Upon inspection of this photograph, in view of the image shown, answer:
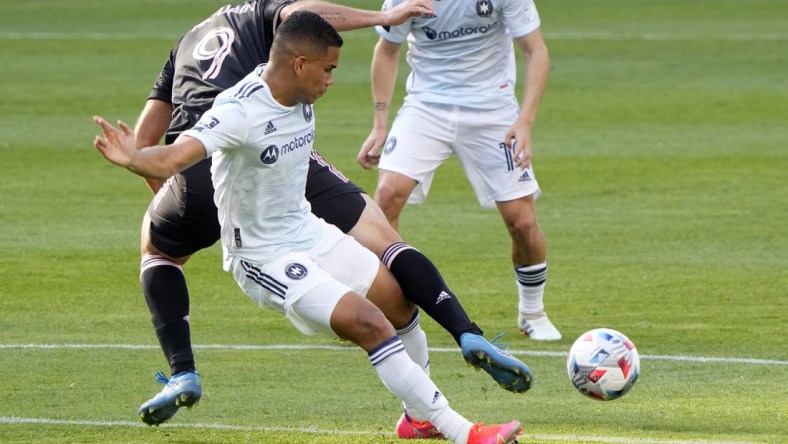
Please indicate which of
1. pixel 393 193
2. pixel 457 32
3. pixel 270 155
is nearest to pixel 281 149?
pixel 270 155

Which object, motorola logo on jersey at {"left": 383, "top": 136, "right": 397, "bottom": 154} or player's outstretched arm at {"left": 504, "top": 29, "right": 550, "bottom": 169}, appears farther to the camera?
motorola logo on jersey at {"left": 383, "top": 136, "right": 397, "bottom": 154}

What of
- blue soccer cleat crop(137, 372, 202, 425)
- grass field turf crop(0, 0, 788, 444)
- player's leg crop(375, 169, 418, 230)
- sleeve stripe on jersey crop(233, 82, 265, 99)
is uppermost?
sleeve stripe on jersey crop(233, 82, 265, 99)

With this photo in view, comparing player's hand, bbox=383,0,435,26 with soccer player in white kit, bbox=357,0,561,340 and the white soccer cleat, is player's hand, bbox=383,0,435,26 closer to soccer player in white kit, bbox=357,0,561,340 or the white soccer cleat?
soccer player in white kit, bbox=357,0,561,340

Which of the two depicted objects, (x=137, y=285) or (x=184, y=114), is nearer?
(x=184, y=114)

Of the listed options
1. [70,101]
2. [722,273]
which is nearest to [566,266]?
[722,273]

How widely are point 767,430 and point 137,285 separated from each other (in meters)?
5.21

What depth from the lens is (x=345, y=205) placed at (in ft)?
22.4

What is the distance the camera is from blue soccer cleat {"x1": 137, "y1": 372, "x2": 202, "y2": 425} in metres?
6.37

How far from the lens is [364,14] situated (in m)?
6.67

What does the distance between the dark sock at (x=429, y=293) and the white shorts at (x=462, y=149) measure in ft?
8.19

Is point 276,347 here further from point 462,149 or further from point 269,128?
point 269,128

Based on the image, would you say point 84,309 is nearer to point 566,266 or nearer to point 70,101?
point 566,266

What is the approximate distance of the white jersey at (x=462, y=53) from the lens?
8945mm

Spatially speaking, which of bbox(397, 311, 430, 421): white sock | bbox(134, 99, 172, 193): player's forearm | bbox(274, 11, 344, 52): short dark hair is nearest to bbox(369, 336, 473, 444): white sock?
bbox(397, 311, 430, 421): white sock
